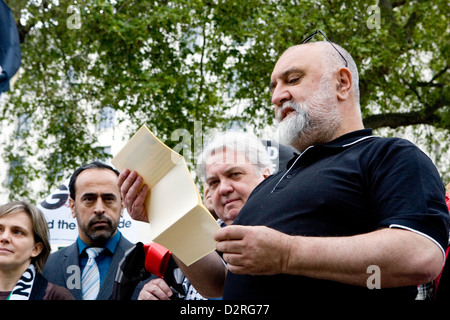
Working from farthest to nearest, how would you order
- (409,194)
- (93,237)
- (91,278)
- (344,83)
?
(93,237) → (91,278) → (344,83) → (409,194)

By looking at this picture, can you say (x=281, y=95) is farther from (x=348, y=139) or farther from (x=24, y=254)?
(x=24, y=254)

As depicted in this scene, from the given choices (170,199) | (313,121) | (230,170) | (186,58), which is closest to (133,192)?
(170,199)

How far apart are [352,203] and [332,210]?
63 millimetres

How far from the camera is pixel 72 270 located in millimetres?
3723

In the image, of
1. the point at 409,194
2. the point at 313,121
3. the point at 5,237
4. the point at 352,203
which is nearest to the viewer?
the point at 409,194

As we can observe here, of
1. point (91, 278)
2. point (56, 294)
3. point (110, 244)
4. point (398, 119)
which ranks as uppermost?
point (398, 119)

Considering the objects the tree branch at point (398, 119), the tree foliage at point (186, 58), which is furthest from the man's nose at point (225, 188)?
the tree branch at point (398, 119)

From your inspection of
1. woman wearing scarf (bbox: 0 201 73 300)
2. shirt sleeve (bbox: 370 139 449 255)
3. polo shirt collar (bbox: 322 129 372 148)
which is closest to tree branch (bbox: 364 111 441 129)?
woman wearing scarf (bbox: 0 201 73 300)

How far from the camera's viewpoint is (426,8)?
10711mm

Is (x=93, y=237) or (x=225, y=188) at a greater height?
(x=225, y=188)

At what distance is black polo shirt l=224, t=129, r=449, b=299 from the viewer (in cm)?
167

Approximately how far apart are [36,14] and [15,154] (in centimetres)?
373

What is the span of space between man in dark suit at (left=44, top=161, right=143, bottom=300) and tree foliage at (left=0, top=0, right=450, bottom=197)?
5603 millimetres

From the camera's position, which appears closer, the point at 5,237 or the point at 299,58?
the point at 299,58
